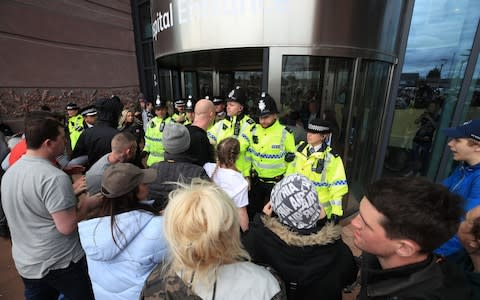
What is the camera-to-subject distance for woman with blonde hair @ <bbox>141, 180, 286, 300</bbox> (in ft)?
3.01

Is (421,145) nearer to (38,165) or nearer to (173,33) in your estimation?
(173,33)

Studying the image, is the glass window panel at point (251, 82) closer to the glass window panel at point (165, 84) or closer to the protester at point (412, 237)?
the glass window panel at point (165, 84)

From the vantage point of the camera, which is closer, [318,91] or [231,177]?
[231,177]

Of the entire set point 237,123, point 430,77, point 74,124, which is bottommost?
point 74,124

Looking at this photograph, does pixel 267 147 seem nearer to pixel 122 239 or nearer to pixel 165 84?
pixel 122 239

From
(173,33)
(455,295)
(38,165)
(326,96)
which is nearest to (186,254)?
(455,295)

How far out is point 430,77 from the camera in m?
4.23

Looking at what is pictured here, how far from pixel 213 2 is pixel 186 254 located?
3.39 meters

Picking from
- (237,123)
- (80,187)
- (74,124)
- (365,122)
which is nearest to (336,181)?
(237,123)

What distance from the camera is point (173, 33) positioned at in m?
3.99

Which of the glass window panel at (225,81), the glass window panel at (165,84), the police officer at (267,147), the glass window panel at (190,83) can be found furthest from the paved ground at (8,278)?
the glass window panel at (190,83)

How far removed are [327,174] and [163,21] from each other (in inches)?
150

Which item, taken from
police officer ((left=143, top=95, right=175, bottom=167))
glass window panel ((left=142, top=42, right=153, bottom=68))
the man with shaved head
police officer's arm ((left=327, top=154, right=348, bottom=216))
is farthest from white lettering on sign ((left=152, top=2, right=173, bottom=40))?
glass window panel ((left=142, top=42, right=153, bottom=68))

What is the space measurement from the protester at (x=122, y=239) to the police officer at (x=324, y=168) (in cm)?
169
